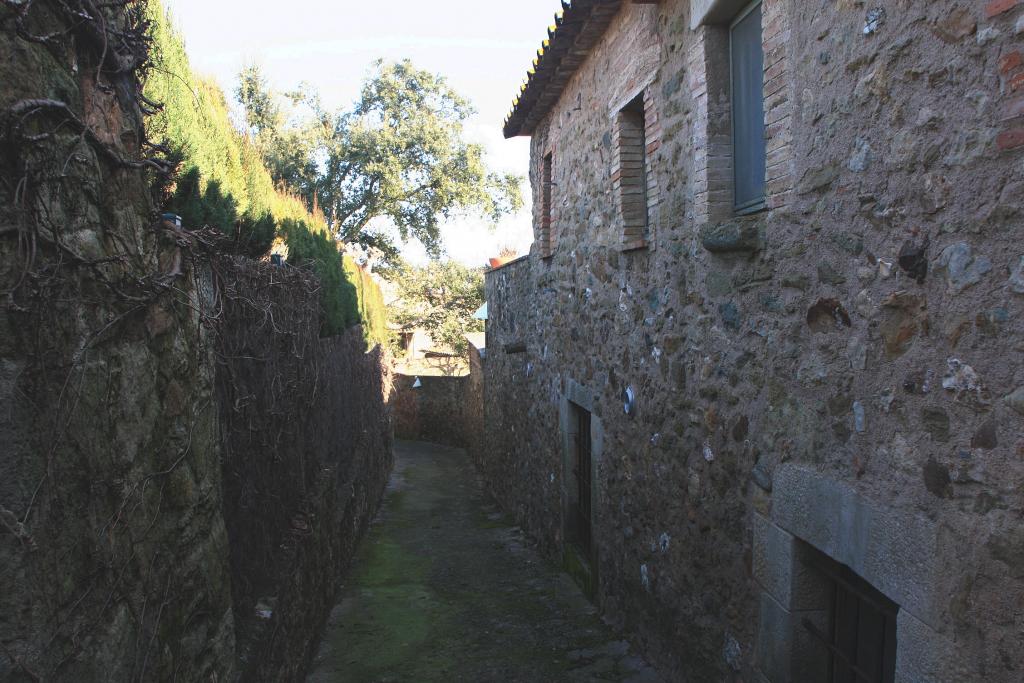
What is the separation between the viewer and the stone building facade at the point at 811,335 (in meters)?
2.12

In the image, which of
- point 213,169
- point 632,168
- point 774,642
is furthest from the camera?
point 632,168

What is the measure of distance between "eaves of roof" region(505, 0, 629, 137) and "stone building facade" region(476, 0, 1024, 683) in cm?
5

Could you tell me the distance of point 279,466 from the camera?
189 inches

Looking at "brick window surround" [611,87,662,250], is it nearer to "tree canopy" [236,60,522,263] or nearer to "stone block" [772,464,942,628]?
"stone block" [772,464,942,628]

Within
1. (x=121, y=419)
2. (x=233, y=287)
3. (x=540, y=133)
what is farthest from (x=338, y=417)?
(x=121, y=419)

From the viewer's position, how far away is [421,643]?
5.77 m

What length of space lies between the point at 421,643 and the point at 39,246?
471 centimetres

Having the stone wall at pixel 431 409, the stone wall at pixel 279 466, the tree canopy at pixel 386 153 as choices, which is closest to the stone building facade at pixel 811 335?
the stone wall at pixel 279 466

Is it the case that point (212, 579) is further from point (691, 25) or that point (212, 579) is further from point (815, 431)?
point (691, 25)

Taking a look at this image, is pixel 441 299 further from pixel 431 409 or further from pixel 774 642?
pixel 774 642

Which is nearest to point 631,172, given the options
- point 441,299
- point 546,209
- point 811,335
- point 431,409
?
point 811,335

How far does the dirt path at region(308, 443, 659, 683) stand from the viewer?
518 centimetres

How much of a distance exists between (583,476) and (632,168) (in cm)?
311

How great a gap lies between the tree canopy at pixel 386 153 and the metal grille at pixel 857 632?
2177 cm
